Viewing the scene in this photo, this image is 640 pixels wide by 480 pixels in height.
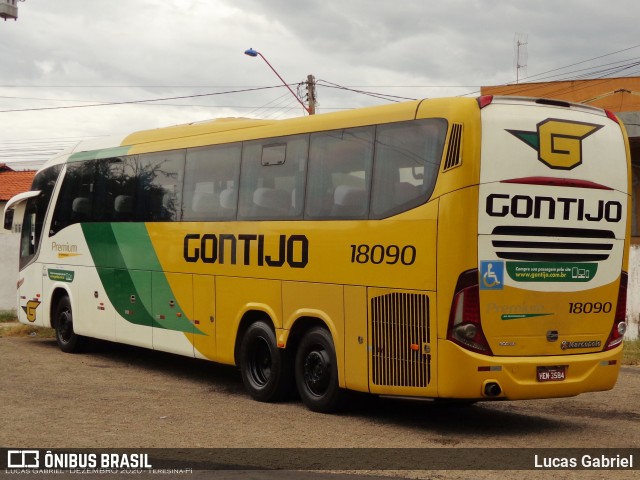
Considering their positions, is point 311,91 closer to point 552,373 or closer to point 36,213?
point 36,213

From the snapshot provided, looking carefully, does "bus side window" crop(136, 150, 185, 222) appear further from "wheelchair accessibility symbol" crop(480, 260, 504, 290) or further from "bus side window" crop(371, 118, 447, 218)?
"wheelchair accessibility symbol" crop(480, 260, 504, 290)

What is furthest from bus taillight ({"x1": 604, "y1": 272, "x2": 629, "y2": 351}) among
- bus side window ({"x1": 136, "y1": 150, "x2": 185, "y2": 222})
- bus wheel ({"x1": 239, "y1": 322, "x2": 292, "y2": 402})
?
bus side window ({"x1": 136, "y1": 150, "x2": 185, "y2": 222})

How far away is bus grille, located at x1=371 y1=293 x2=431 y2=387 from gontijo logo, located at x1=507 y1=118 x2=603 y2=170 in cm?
186

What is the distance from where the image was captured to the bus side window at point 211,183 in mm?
13539

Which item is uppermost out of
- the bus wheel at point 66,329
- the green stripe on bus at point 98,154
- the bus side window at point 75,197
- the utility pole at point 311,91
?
the utility pole at point 311,91

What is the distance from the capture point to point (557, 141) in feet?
34.7

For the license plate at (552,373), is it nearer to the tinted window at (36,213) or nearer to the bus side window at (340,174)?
the bus side window at (340,174)

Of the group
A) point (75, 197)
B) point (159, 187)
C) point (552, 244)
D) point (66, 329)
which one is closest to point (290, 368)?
point (552, 244)

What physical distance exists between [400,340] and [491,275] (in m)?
1.16

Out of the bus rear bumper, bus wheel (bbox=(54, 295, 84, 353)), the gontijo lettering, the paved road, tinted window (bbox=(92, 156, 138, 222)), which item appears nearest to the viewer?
the paved road

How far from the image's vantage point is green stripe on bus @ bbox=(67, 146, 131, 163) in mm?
16484

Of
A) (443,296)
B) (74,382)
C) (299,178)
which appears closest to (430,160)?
(443,296)

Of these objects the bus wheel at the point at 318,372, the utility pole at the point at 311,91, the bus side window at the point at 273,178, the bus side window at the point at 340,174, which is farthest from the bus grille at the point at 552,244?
the utility pole at the point at 311,91

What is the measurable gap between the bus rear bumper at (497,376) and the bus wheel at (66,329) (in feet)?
31.3
